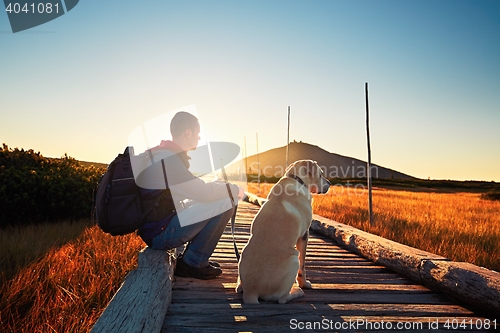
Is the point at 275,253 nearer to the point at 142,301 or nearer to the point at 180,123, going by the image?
the point at 142,301

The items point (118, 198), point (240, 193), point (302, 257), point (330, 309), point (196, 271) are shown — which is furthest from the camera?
point (240, 193)

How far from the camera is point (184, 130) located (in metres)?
3.85

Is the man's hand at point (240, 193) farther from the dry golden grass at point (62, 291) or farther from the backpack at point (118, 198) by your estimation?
the dry golden grass at point (62, 291)

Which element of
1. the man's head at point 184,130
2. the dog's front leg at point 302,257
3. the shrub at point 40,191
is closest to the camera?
the man's head at point 184,130

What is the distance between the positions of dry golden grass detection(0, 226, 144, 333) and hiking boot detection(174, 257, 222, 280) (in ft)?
2.11

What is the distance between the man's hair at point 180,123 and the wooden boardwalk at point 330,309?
1.56 metres

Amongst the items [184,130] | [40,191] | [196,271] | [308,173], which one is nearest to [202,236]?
[196,271]

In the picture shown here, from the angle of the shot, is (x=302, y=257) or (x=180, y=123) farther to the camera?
(x=302, y=257)

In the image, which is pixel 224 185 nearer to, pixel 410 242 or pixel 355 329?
pixel 355 329

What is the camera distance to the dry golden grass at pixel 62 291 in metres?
3.21

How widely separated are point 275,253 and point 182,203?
1198 mm

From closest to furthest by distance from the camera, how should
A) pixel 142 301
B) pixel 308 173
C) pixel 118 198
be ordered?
pixel 142 301 → pixel 118 198 → pixel 308 173

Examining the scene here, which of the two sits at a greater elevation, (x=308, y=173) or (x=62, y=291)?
(x=308, y=173)

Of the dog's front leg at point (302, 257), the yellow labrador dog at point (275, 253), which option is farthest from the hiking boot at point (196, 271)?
the dog's front leg at point (302, 257)
